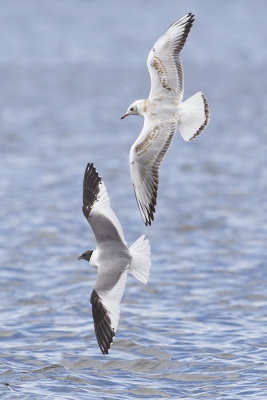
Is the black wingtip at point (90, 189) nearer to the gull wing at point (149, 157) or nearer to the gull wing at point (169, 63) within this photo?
the gull wing at point (149, 157)

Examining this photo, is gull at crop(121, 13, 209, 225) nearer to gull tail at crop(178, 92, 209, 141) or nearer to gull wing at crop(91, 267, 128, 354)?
gull tail at crop(178, 92, 209, 141)

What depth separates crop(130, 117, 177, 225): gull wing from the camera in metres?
8.95

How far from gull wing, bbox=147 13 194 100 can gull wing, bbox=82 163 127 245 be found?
34.7 inches

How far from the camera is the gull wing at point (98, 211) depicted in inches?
356

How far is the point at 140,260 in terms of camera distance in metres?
8.77

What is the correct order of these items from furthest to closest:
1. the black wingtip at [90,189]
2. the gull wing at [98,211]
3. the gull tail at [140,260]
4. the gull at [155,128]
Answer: the black wingtip at [90,189] → the gull wing at [98,211] → the gull at [155,128] → the gull tail at [140,260]

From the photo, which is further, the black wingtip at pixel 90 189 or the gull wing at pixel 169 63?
the black wingtip at pixel 90 189

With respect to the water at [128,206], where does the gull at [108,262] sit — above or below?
below

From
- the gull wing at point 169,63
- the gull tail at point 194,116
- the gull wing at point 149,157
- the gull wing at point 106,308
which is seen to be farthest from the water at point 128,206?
the gull wing at point 169,63

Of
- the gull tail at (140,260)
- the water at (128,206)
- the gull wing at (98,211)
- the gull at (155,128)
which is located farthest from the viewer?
the water at (128,206)

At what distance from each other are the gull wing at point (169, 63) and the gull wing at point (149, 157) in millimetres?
282

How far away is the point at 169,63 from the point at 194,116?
2.34 ft

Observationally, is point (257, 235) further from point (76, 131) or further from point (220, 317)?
point (76, 131)

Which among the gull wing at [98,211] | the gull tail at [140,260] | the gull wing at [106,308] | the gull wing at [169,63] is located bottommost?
the gull wing at [106,308]
